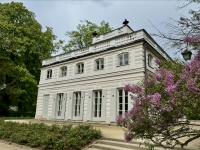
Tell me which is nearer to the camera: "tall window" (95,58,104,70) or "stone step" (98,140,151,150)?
"stone step" (98,140,151,150)

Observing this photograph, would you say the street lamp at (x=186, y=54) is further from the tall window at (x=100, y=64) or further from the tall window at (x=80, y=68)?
the tall window at (x=80, y=68)

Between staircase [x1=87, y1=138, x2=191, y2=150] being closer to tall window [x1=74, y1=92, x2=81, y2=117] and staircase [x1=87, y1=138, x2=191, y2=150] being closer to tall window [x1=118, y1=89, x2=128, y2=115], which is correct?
tall window [x1=118, y1=89, x2=128, y2=115]

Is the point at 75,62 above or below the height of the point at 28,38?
below

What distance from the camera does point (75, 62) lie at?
58.9ft

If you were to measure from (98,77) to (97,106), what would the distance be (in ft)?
8.04

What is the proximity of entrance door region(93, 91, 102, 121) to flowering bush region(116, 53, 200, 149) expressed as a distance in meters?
10.6

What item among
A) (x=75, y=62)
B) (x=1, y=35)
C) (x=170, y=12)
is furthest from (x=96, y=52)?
(x=1, y=35)

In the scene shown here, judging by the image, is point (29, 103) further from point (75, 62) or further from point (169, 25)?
point (169, 25)

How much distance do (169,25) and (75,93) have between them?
13857mm

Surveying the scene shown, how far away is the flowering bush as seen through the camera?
330cm

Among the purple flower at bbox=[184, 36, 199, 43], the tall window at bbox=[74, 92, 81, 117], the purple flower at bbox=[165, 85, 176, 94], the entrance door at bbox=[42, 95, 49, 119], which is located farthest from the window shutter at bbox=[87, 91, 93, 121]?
the purple flower at bbox=[165, 85, 176, 94]

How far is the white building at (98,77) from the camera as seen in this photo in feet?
44.8

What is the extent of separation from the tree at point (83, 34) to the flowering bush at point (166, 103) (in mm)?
27382

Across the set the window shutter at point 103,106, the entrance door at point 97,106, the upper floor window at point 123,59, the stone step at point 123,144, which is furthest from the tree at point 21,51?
the stone step at point 123,144
